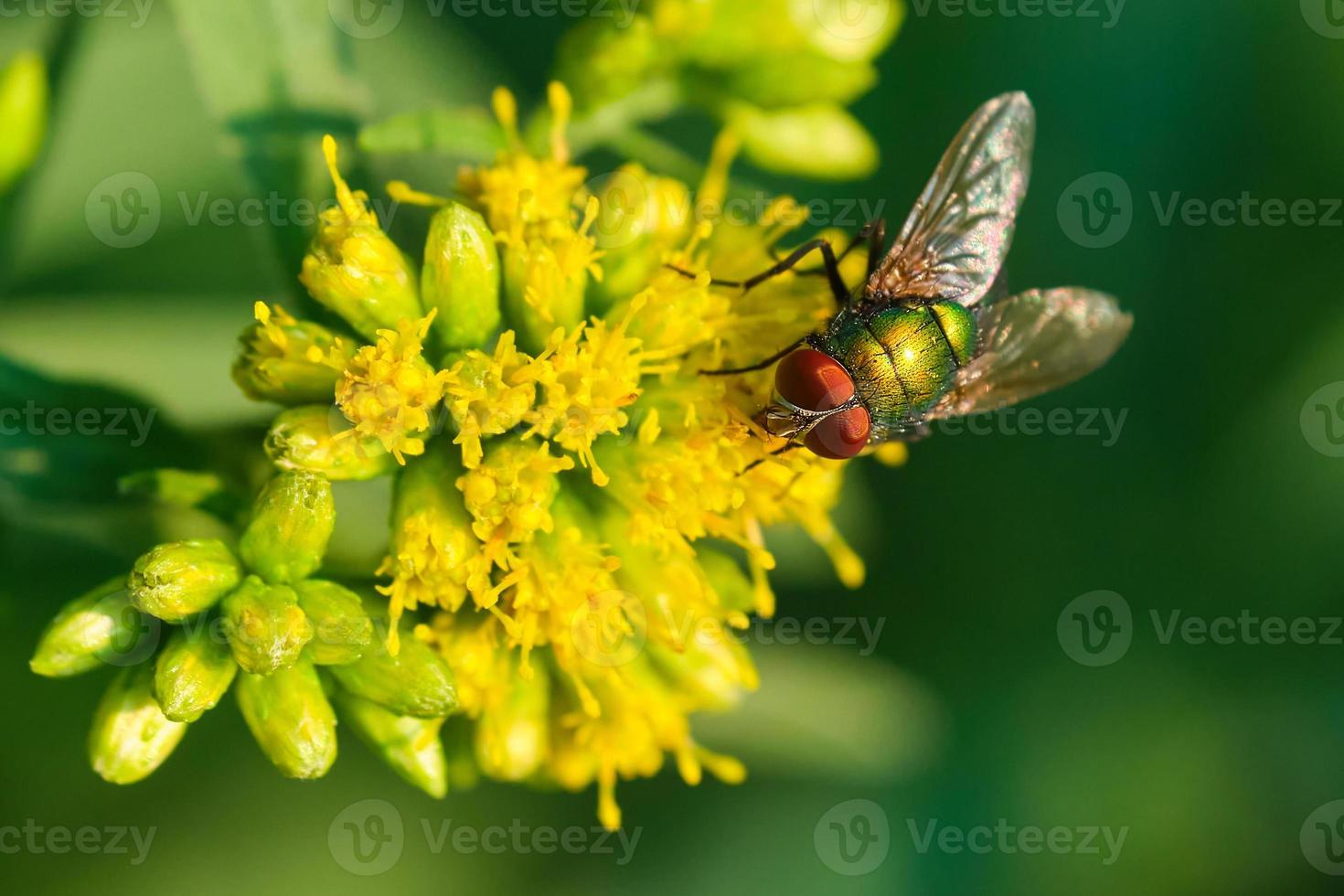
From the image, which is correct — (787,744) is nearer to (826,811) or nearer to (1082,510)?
(826,811)

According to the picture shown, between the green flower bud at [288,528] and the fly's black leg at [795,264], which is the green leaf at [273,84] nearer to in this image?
the green flower bud at [288,528]

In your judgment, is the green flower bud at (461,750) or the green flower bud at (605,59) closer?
the green flower bud at (461,750)

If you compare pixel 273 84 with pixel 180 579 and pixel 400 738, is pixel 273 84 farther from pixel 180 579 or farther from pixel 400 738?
pixel 400 738

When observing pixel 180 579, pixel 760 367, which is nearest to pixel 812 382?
pixel 760 367

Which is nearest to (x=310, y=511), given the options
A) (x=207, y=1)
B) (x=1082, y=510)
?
(x=207, y=1)

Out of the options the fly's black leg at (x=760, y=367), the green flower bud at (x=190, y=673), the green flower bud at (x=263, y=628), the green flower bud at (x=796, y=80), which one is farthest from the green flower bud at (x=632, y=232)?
the green flower bud at (x=190, y=673)

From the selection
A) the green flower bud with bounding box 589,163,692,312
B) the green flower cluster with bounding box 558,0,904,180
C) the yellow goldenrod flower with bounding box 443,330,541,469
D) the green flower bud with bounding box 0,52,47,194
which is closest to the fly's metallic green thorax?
the green flower bud with bounding box 589,163,692,312

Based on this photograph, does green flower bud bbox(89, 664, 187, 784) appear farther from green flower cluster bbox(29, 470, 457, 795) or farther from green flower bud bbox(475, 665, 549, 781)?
green flower bud bbox(475, 665, 549, 781)
